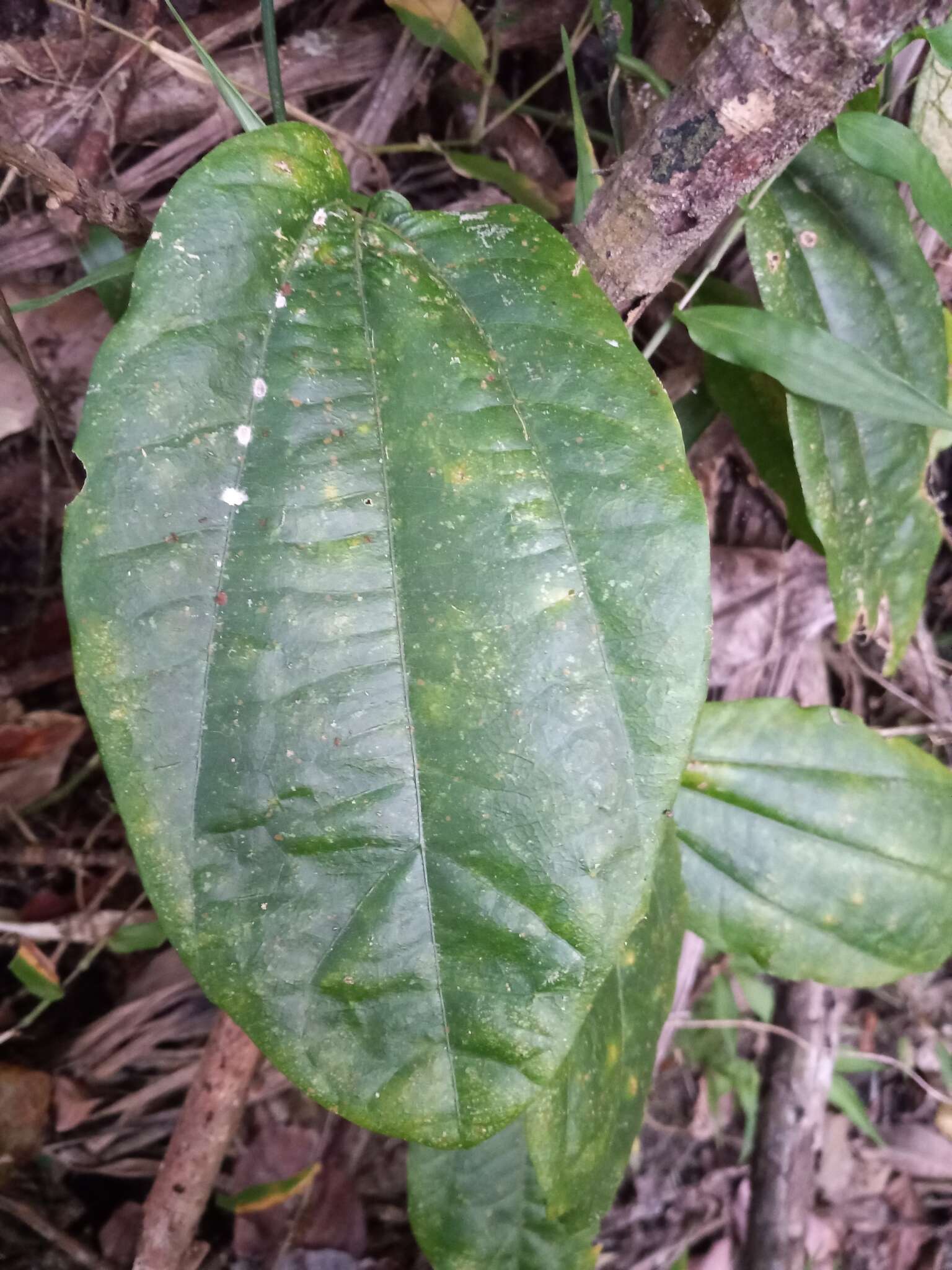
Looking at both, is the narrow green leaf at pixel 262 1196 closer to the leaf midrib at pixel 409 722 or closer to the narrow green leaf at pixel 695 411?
the leaf midrib at pixel 409 722

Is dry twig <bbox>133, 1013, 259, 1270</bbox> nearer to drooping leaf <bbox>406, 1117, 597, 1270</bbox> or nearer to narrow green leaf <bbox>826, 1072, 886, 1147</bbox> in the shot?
drooping leaf <bbox>406, 1117, 597, 1270</bbox>

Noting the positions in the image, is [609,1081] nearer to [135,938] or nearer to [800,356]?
[135,938]

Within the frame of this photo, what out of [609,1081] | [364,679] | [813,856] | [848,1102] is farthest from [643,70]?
[848,1102]

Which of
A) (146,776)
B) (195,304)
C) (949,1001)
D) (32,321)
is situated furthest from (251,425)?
(949,1001)

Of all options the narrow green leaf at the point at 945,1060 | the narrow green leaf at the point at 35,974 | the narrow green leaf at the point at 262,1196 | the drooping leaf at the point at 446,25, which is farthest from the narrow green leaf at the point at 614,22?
the narrow green leaf at the point at 945,1060

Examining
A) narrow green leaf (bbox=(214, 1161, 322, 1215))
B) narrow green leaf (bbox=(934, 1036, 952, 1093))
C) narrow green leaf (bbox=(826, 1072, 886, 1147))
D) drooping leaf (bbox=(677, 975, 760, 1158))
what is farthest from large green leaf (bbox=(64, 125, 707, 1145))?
narrow green leaf (bbox=(934, 1036, 952, 1093))

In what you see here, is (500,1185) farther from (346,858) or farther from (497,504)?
(497,504)
